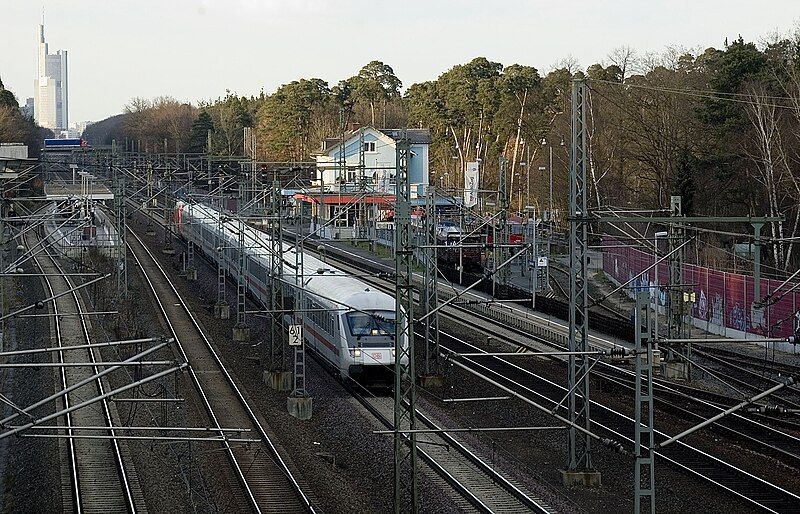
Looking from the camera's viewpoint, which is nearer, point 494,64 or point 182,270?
point 182,270

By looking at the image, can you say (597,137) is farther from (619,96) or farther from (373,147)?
(373,147)

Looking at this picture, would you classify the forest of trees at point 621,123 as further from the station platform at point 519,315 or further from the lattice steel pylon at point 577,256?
the lattice steel pylon at point 577,256

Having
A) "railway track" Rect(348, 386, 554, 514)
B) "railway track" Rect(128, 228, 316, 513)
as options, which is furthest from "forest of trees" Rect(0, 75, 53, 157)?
A: "railway track" Rect(348, 386, 554, 514)

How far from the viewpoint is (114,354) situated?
30.7 m

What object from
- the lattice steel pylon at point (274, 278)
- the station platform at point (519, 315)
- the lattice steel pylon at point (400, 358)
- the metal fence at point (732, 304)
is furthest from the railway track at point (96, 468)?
the metal fence at point (732, 304)

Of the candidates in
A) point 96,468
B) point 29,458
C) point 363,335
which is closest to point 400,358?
point 96,468

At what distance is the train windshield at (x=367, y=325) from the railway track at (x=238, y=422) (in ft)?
8.83

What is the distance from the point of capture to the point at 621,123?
50188mm

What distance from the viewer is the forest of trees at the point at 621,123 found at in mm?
40344

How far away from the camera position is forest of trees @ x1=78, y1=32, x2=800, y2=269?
132 feet

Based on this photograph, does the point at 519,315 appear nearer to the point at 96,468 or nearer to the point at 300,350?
the point at 300,350

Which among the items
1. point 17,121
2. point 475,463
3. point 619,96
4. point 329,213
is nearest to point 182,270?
point 329,213

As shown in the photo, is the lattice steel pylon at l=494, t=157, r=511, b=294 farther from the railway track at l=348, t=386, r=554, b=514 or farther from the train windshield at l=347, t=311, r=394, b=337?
the railway track at l=348, t=386, r=554, b=514

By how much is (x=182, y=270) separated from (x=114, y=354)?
18682mm
